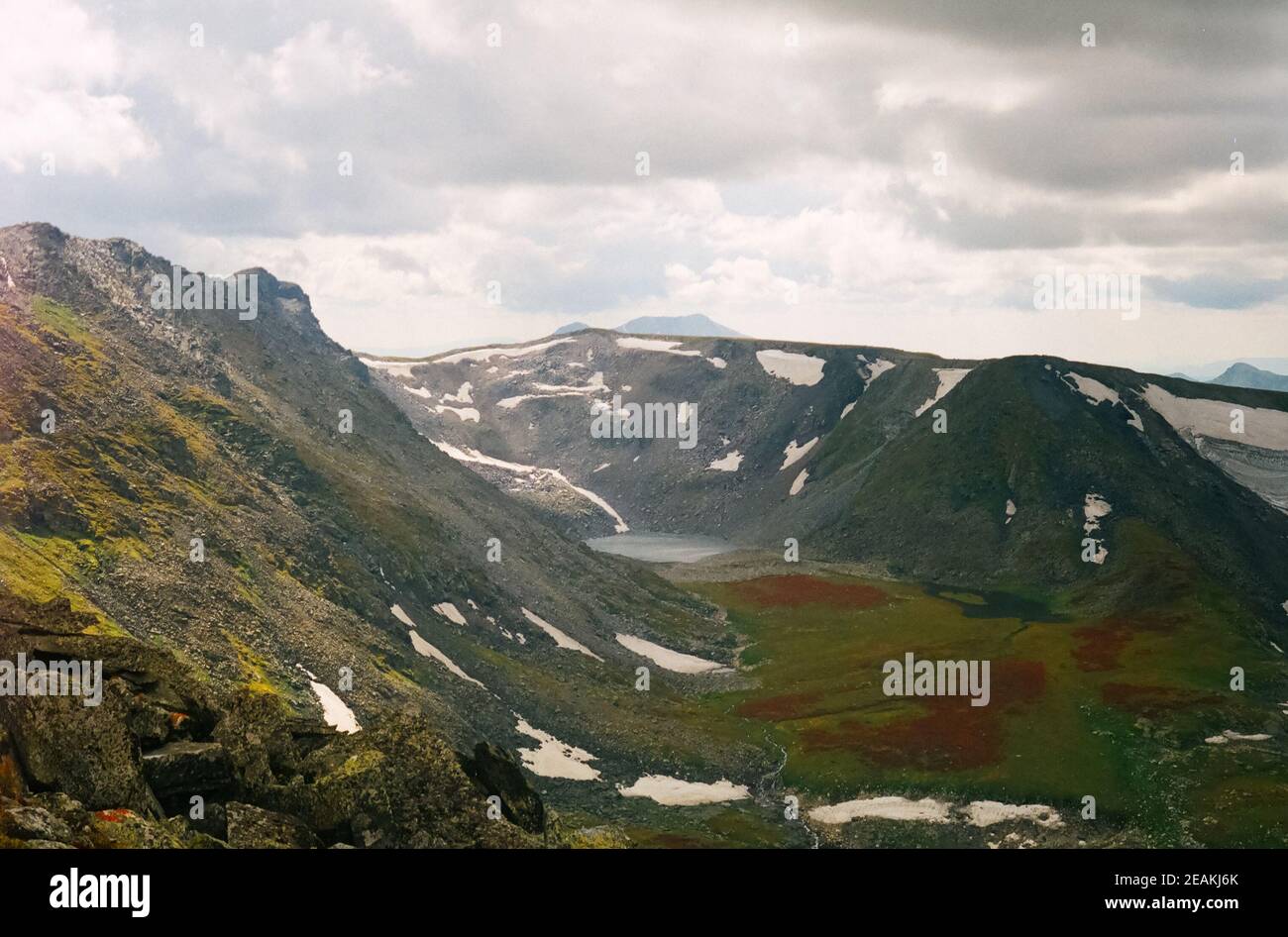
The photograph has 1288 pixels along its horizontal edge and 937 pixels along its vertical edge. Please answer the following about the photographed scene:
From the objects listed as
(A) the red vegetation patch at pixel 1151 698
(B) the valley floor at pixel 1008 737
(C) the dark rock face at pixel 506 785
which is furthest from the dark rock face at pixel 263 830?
(A) the red vegetation patch at pixel 1151 698

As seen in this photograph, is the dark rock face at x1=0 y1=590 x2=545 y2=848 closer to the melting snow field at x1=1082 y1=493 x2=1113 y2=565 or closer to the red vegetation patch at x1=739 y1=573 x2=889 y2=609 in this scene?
the red vegetation patch at x1=739 y1=573 x2=889 y2=609

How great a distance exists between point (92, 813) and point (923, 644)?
383 ft

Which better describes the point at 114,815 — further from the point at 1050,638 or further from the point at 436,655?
the point at 1050,638

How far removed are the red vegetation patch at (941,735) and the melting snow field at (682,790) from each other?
1284cm

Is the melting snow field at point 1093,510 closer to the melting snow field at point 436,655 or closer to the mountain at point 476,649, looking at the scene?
the mountain at point 476,649

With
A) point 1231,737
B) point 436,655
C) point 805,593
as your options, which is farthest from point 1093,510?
point 436,655

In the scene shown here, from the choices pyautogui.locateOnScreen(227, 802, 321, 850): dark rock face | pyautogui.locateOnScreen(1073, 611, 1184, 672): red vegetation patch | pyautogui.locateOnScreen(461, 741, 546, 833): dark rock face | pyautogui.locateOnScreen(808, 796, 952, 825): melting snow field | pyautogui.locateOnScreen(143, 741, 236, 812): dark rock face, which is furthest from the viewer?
pyautogui.locateOnScreen(1073, 611, 1184, 672): red vegetation patch

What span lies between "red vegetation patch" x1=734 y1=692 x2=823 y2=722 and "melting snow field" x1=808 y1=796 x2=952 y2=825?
21645 mm

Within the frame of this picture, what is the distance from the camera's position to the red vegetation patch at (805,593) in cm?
15912

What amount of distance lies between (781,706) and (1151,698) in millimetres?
37605

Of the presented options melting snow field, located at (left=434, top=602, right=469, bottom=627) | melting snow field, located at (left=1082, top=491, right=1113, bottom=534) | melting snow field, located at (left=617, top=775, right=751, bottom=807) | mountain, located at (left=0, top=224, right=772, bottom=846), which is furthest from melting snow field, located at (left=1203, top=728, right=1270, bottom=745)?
melting snow field, located at (left=1082, top=491, right=1113, bottom=534)

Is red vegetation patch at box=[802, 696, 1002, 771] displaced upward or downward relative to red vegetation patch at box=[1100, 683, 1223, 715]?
downward

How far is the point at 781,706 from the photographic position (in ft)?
365

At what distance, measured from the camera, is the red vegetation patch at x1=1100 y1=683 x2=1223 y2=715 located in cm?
10106
